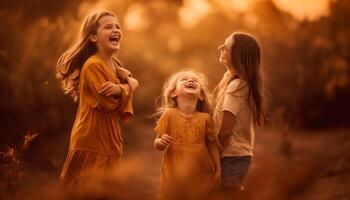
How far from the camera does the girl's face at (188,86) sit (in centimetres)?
308

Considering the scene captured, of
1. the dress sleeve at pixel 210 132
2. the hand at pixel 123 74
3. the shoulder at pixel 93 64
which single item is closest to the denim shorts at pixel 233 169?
the dress sleeve at pixel 210 132

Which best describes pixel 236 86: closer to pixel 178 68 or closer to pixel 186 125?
pixel 186 125

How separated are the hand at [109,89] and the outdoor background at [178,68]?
0.60 m

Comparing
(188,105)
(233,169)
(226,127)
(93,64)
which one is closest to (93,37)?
(93,64)

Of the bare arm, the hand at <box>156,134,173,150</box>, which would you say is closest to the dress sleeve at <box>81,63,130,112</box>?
the hand at <box>156,134,173,150</box>

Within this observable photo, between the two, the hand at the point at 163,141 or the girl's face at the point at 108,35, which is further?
the girl's face at the point at 108,35

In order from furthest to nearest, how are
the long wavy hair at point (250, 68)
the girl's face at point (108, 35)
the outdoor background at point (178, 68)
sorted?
1. the outdoor background at point (178, 68)
2. the long wavy hair at point (250, 68)
3. the girl's face at point (108, 35)

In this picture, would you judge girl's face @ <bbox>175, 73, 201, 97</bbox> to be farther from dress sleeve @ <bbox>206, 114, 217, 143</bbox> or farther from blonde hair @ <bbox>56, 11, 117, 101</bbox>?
blonde hair @ <bbox>56, 11, 117, 101</bbox>

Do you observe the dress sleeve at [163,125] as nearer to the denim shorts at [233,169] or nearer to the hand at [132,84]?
the hand at [132,84]

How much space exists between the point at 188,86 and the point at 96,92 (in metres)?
0.52

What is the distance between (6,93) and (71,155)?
2.84 metres

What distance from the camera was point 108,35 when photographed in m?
3.00

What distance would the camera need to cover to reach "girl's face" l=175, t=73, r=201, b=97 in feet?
10.1

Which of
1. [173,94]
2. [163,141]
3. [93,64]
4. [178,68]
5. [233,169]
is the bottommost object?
[233,169]
